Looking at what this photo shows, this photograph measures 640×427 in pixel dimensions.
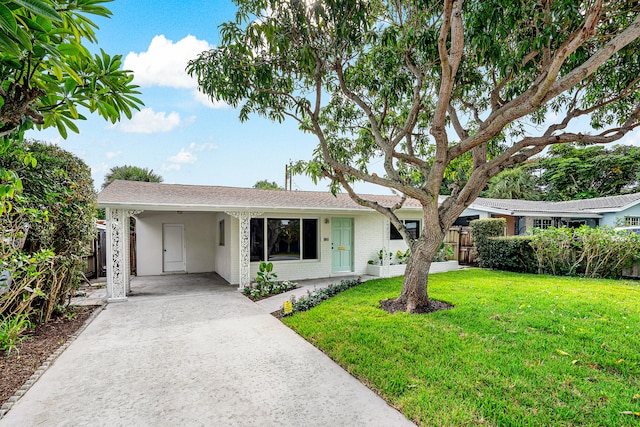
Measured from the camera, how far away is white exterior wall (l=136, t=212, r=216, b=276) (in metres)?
13.0

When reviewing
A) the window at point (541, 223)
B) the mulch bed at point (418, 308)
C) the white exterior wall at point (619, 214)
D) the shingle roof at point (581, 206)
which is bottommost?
the mulch bed at point (418, 308)

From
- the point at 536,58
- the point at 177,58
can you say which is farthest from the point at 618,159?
the point at 177,58

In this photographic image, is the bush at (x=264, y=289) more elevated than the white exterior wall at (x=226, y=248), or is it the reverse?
the white exterior wall at (x=226, y=248)

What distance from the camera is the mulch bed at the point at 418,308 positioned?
6.57m

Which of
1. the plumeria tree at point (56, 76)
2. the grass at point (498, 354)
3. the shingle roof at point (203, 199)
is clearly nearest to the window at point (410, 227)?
the shingle roof at point (203, 199)

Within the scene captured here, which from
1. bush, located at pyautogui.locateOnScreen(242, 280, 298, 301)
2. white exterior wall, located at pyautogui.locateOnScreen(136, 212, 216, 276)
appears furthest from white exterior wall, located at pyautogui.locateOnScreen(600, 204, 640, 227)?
white exterior wall, located at pyautogui.locateOnScreen(136, 212, 216, 276)

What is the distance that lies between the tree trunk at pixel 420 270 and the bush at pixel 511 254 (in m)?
7.31

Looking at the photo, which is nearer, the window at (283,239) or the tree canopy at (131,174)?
the window at (283,239)

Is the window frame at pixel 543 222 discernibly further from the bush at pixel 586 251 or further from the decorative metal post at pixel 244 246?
the decorative metal post at pixel 244 246

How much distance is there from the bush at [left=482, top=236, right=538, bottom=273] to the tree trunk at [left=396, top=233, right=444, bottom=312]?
7307 millimetres

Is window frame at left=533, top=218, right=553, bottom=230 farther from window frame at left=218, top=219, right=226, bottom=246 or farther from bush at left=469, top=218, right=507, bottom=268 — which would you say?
window frame at left=218, top=219, right=226, bottom=246

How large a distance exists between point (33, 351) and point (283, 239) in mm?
7194

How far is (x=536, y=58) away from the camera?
5785 mm

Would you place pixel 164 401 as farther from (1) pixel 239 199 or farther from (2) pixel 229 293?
(1) pixel 239 199
